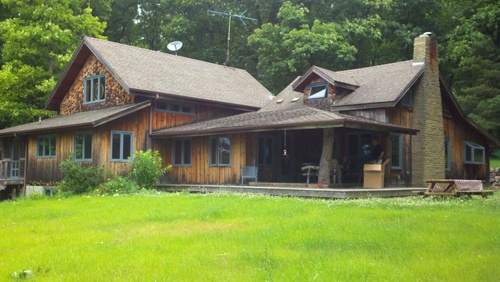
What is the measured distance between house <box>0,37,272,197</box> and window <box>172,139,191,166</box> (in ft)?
3.42

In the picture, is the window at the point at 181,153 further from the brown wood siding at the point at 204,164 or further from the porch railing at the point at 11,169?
the porch railing at the point at 11,169

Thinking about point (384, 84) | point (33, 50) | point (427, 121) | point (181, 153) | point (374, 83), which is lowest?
point (181, 153)

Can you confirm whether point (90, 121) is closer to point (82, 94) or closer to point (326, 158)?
point (82, 94)

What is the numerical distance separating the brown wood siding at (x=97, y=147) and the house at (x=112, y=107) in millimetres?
40

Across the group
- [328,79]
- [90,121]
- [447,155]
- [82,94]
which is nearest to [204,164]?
[90,121]

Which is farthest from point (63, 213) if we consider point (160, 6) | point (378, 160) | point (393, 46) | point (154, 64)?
point (160, 6)

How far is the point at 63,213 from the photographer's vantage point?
1345 centimetres

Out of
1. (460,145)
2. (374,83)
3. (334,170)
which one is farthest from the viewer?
(460,145)

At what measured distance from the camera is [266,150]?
2352 centimetres

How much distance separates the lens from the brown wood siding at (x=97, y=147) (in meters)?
22.1

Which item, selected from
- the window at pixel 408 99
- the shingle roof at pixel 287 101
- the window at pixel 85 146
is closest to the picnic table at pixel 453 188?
the window at pixel 408 99

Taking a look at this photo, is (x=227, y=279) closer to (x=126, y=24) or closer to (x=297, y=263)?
(x=297, y=263)

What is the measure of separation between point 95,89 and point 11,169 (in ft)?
19.5

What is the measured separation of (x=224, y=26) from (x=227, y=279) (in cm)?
3855
